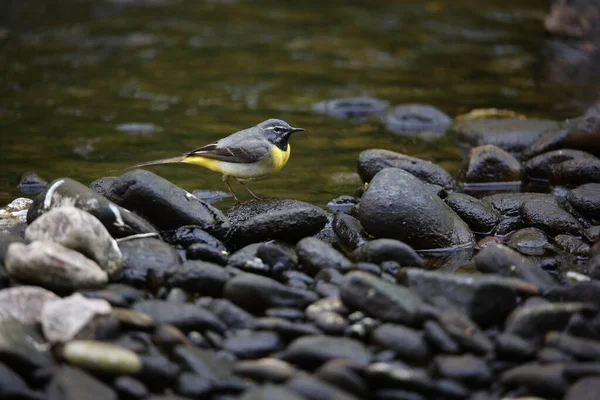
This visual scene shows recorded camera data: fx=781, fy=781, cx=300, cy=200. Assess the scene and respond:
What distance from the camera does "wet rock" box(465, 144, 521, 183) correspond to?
976 centimetres

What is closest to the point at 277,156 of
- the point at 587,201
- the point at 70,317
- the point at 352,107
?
the point at 587,201

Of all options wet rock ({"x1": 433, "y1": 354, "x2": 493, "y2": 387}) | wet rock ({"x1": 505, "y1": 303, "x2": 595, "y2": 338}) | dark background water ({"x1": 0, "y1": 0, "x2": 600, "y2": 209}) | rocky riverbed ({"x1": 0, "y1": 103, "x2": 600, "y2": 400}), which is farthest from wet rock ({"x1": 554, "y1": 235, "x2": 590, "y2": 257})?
dark background water ({"x1": 0, "y1": 0, "x2": 600, "y2": 209})

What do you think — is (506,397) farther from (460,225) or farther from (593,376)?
(460,225)

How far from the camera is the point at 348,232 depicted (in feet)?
25.3

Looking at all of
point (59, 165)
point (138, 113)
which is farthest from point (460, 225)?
point (138, 113)

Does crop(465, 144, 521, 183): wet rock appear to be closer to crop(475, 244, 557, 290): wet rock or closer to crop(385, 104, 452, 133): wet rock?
crop(385, 104, 452, 133): wet rock

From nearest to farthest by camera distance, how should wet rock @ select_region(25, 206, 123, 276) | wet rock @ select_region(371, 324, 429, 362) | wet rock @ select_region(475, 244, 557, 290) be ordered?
wet rock @ select_region(371, 324, 429, 362)
wet rock @ select_region(25, 206, 123, 276)
wet rock @ select_region(475, 244, 557, 290)

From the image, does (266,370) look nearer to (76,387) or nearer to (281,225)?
(76,387)

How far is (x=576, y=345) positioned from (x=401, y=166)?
4.01 metres

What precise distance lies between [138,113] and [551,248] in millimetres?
7310

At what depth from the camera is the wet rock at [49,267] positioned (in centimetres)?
588

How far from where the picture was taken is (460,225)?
7805mm

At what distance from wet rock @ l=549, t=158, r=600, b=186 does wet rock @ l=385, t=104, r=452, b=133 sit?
2.93 meters

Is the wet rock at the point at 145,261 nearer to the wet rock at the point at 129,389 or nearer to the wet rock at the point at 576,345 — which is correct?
the wet rock at the point at 129,389
